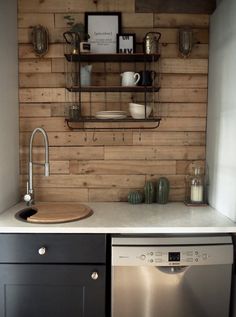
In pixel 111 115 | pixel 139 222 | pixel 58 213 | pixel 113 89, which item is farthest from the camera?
pixel 113 89

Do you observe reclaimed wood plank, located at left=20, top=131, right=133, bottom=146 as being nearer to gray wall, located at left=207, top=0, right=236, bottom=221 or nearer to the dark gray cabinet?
gray wall, located at left=207, top=0, right=236, bottom=221

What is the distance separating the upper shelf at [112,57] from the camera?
1.92 metres

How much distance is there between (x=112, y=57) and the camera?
6.49ft

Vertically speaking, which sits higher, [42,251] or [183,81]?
[183,81]

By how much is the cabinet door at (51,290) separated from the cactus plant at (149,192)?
0.67 metres

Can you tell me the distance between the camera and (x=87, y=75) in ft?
6.46

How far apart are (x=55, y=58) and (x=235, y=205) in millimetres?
1556

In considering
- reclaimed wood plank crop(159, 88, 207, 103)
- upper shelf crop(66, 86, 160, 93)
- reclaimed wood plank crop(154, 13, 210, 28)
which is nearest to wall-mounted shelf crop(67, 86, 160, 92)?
upper shelf crop(66, 86, 160, 93)

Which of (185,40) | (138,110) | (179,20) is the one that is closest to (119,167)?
(138,110)

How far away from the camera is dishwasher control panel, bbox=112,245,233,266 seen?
4.95 ft

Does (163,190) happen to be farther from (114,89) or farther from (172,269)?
(114,89)

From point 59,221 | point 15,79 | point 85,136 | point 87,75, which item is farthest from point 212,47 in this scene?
point 59,221

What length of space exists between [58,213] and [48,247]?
0.27 meters

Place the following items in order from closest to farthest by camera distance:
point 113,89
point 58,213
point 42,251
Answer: point 42,251 → point 58,213 → point 113,89
